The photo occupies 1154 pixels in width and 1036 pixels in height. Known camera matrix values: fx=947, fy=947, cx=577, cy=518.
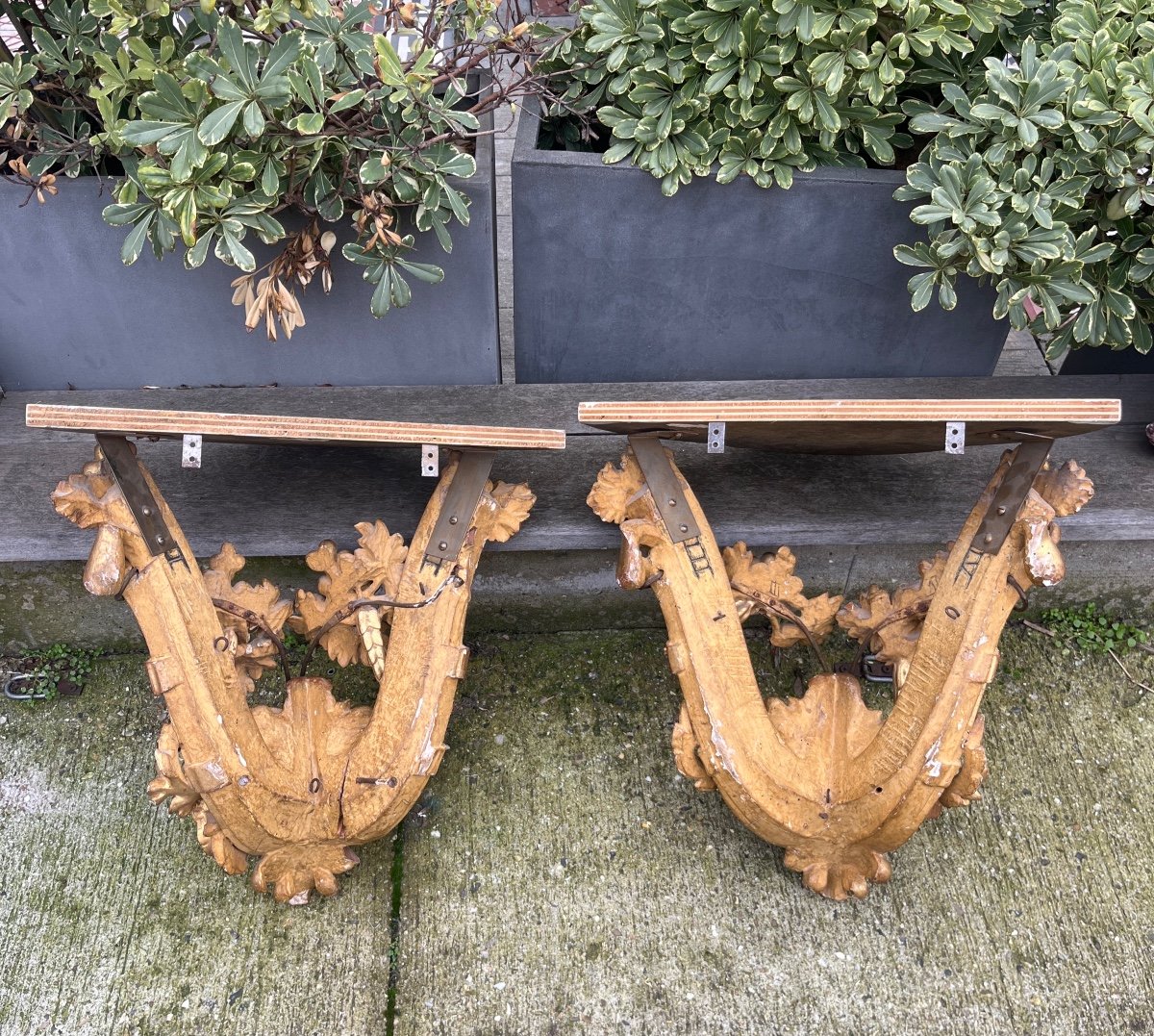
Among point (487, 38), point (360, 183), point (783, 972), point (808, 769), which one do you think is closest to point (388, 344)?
point (360, 183)

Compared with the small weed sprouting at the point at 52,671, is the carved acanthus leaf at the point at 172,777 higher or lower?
higher

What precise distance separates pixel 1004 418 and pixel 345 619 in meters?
1.38

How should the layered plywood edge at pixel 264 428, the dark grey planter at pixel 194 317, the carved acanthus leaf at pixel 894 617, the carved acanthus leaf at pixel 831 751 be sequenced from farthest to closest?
the dark grey planter at pixel 194 317, the carved acanthus leaf at pixel 894 617, the carved acanthus leaf at pixel 831 751, the layered plywood edge at pixel 264 428

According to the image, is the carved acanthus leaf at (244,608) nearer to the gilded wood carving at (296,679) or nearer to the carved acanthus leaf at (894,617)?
the gilded wood carving at (296,679)

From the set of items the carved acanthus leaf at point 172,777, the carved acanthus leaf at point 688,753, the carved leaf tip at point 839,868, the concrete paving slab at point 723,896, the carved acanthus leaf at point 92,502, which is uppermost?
the carved acanthus leaf at point 92,502

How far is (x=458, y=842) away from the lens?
2141 millimetres

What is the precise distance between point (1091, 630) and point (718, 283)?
1.38 meters

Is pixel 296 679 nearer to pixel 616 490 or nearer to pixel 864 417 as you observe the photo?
pixel 616 490

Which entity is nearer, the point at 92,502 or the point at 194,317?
the point at 92,502

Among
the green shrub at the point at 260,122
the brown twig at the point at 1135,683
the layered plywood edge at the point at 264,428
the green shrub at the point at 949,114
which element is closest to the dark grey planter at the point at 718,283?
the green shrub at the point at 949,114

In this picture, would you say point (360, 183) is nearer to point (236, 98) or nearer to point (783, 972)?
point (236, 98)

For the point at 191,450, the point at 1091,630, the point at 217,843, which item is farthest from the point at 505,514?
the point at 1091,630

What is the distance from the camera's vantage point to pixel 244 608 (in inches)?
78.4

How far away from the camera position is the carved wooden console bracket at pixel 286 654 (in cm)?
179
